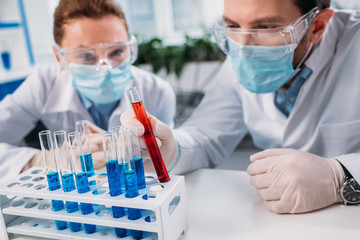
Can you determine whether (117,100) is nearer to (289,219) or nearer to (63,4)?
(63,4)

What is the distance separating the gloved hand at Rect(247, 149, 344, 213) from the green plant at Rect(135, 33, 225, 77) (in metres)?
2.92

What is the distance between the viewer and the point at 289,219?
0.87 meters

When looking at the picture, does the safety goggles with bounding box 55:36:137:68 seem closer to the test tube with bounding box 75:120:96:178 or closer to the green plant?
the test tube with bounding box 75:120:96:178

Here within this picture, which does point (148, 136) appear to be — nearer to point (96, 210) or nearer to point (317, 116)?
point (96, 210)

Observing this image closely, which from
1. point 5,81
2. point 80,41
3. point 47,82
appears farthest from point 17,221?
point 5,81

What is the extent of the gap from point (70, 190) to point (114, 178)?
124mm

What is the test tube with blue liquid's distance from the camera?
2.44 feet

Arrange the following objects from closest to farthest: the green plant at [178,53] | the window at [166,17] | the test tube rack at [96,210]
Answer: the test tube rack at [96,210]
the green plant at [178,53]
the window at [166,17]

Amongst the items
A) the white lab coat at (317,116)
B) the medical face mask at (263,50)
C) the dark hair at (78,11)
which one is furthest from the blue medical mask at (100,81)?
the medical face mask at (263,50)

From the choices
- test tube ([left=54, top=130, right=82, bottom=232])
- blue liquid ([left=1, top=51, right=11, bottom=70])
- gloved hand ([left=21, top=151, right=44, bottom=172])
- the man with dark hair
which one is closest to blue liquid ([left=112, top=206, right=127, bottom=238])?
test tube ([left=54, top=130, right=82, bottom=232])

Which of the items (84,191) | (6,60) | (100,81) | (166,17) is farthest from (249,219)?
(166,17)

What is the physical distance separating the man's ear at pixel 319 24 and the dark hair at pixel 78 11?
36.7 inches

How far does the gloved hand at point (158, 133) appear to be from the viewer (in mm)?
856

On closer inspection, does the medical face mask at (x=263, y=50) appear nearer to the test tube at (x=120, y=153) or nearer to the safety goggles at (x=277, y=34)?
the safety goggles at (x=277, y=34)
